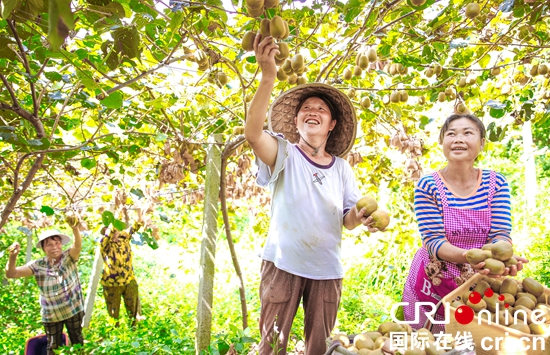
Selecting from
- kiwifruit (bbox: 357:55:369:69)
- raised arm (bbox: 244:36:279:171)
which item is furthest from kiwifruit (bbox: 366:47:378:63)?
raised arm (bbox: 244:36:279:171)

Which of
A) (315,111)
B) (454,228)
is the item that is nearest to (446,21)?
(315,111)

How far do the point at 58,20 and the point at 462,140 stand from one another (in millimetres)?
1785

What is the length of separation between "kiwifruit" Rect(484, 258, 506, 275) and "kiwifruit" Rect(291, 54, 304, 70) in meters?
1.18

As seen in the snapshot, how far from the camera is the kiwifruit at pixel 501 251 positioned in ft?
5.35

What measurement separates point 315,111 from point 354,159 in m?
1.64

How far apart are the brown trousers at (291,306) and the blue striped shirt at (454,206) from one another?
470 millimetres

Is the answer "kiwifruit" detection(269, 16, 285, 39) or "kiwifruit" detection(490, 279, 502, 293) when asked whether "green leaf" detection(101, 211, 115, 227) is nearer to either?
"kiwifruit" detection(269, 16, 285, 39)

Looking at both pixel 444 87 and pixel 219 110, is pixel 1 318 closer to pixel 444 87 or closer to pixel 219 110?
pixel 219 110

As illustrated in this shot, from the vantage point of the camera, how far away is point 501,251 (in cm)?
163

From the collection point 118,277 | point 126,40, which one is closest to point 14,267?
point 118,277

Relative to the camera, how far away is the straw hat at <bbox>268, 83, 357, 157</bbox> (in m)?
2.11

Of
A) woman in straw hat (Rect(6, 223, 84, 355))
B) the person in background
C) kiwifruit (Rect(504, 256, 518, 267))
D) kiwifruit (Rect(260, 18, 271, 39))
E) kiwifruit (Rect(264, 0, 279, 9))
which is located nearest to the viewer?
kiwifruit (Rect(264, 0, 279, 9))

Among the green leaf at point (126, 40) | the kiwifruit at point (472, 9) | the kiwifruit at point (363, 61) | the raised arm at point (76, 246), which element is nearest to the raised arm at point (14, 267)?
the raised arm at point (76, 246)

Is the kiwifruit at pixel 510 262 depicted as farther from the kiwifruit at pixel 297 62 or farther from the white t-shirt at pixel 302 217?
the kiwifruit at pixel 297 62
